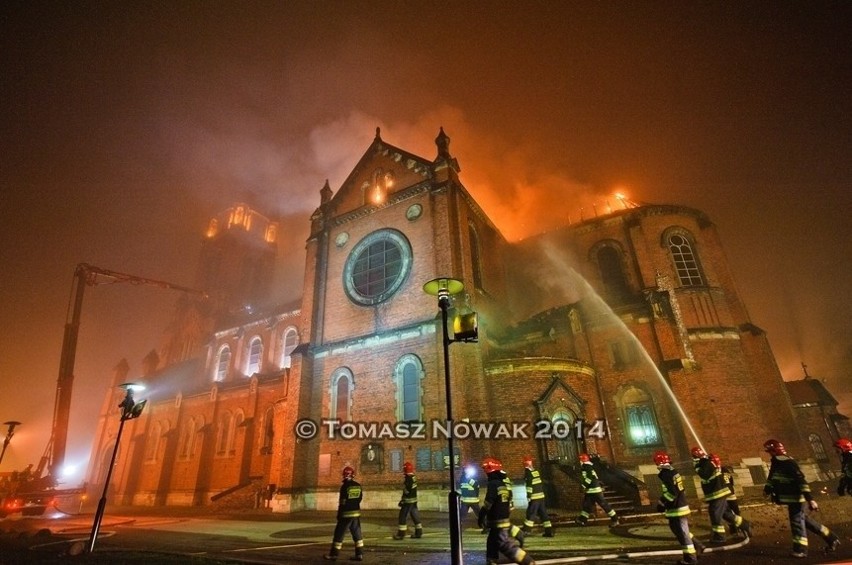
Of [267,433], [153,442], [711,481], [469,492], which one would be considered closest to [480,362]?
[469,492]

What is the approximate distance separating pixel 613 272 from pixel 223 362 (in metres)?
32.2

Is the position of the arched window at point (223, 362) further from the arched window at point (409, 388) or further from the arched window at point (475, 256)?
the arched window at point (475, 256)

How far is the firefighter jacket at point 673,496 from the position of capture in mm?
7273

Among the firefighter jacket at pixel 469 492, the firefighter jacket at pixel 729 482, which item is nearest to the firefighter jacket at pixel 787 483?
the firefighter jacket at pixel 729 482

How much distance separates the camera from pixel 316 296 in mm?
22562

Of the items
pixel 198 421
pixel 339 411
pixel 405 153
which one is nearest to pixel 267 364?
pixel 198 421

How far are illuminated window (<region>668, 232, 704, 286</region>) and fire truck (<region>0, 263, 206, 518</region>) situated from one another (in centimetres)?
3568

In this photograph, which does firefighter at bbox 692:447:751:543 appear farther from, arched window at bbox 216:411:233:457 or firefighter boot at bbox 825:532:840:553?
arched window at bbox 216:411:233:457

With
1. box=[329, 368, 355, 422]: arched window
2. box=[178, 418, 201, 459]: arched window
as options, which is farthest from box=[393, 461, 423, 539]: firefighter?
box=[178, 418, 201, 459]: arched window

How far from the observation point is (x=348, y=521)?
8.35 meters

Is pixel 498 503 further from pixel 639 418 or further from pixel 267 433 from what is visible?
pixel 267 433

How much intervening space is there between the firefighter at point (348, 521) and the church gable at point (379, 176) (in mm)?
16438

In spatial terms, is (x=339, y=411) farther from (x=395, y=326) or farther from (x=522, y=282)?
(x=522, y=282)

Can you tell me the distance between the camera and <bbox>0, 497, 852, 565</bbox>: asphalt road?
296 inches
